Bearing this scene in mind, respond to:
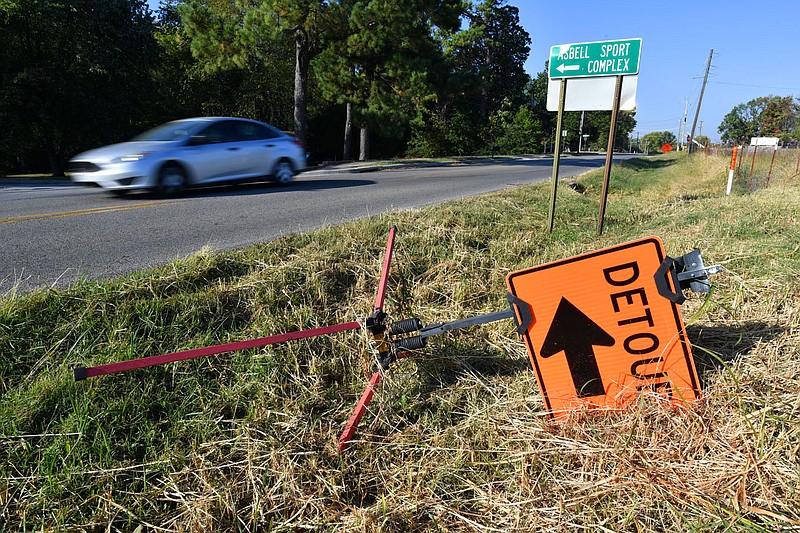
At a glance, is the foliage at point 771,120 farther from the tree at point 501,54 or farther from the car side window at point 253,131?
the car side window at point 253,131

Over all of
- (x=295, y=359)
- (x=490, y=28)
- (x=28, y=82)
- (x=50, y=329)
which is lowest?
(x=295, y=359)

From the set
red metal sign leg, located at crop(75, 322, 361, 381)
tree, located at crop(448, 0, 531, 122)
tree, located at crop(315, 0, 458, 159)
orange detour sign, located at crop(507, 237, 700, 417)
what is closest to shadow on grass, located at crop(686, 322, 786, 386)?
orange detour sign, located at crop(507, 237, 700, 417)

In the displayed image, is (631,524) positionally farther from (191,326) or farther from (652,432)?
(191,326)

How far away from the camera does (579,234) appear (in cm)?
576

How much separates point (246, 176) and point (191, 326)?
7846 millimetres

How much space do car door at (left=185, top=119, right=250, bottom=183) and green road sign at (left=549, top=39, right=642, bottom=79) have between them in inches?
252

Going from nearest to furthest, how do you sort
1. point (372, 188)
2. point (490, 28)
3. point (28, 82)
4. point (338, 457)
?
1. point (338, 457)
2. point (372, 188)
3. point (28, 82)
4. point (490, 28)

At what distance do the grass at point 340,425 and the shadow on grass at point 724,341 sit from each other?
0.05 ft

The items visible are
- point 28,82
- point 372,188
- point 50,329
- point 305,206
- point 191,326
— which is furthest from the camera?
point 28,82

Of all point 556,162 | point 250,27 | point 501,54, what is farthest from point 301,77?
point 501,54

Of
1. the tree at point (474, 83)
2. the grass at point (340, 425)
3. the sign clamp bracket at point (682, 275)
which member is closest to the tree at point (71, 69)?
the tree at point (474, 83)

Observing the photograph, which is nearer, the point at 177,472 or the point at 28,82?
the point at 177,472

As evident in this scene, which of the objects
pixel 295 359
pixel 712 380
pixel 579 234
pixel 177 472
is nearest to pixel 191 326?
pixel 295 359

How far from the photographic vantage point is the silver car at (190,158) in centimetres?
804
